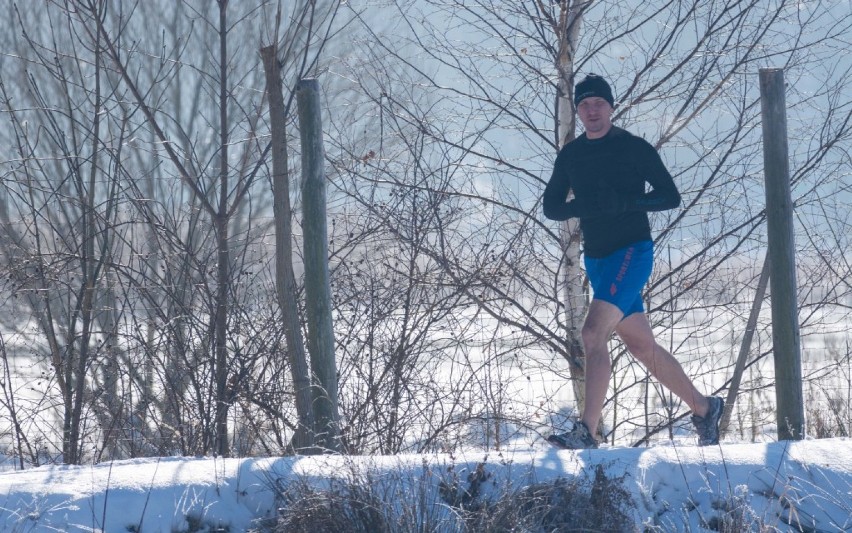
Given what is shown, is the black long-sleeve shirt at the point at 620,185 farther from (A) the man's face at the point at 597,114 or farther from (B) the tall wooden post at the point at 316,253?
(B) the tall wooden post at the point at 316,253

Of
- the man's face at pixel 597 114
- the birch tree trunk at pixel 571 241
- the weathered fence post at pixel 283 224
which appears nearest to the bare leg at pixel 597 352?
the man's face at pixel 597 114

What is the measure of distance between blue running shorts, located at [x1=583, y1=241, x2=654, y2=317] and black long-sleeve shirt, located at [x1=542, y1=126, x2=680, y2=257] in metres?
0.04

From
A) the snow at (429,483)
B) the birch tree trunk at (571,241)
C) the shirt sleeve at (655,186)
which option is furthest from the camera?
the birch tree trunk at (571,241)

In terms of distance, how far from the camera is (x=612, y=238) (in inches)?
170

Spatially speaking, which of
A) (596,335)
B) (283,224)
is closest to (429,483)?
(596,335)

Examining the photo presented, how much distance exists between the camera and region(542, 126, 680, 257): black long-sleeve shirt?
4270mm

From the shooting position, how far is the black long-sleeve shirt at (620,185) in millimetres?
4270

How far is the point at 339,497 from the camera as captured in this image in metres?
3.17

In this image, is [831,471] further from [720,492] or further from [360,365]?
[360,365]

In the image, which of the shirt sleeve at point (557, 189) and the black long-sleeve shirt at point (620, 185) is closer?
the black long-sleeve shirt at point (620, 185)

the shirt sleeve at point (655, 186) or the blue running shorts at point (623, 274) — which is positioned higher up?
the shirt sleeve at point (655, 186)

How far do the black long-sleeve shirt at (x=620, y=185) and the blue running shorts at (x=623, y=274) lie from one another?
0.12 feet

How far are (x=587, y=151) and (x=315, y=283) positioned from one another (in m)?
1.39

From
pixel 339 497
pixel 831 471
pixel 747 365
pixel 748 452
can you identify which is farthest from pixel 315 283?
pixel 747 365
